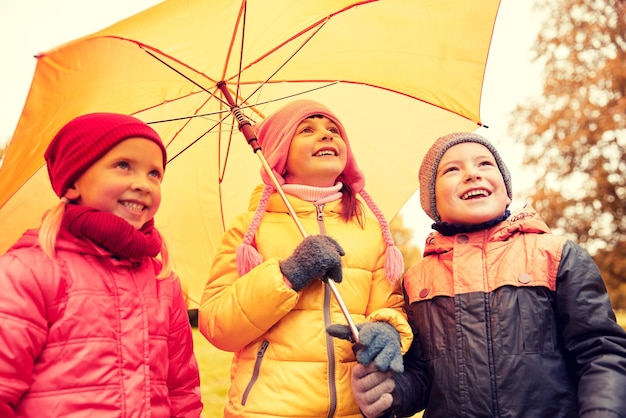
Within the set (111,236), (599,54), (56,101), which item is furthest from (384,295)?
(599,54)

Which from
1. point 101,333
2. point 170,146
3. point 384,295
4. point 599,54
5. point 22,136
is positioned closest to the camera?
point 101,333

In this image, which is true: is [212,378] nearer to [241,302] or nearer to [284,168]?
[284,168]

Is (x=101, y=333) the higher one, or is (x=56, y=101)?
(x=56, y=101)

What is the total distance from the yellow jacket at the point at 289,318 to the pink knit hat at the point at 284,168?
67mm

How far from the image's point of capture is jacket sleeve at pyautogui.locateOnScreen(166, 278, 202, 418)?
2029mm

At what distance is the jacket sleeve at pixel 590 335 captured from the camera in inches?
69.2

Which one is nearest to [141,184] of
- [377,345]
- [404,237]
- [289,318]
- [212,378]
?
[289,318]

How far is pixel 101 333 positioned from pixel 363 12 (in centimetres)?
175

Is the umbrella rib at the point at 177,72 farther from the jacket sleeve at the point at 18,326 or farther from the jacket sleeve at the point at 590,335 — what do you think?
the jacket sleeve at the point at 590,335

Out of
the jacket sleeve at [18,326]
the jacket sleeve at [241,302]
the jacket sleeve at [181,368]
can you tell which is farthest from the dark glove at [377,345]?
the jacket sleeve at [18,326]

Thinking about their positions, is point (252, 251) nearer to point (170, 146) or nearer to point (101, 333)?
point (101, 333)

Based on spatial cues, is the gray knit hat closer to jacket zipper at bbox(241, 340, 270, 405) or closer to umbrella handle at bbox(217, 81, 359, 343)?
umbrella handle at bbox(217, 81, 359, 343)

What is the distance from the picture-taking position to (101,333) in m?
1.74

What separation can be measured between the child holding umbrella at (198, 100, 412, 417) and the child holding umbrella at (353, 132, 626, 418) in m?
0.13
